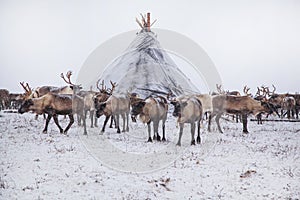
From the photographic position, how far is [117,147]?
420 inches

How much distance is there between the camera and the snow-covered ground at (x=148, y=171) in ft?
23.4

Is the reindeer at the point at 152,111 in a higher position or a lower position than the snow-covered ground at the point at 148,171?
higher

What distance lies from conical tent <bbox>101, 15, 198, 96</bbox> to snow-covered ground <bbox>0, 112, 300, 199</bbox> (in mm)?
15017

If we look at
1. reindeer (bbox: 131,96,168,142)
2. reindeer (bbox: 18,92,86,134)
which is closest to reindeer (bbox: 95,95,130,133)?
reindeer (bbox: 18,92,86,134)

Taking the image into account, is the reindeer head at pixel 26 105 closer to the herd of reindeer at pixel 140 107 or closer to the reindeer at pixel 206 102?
the herd of reindeer at pixel 140 107

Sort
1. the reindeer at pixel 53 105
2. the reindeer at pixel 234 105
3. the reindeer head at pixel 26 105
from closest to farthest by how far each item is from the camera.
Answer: the reindeer at pixel 53 105, the reindeer head at pixel 26 105, the reindeer at pixel 234 105

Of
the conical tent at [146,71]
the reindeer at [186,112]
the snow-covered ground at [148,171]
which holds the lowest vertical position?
the snow-covered ground at [148,171]

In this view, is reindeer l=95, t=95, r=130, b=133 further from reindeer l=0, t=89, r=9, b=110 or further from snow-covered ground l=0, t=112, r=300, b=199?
reindeer l=0, t=89, r=9, b=110

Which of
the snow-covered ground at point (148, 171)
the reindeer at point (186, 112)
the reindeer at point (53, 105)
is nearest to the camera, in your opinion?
the snow-covered ground at point (148, 171)

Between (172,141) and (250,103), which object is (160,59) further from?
(172,141)

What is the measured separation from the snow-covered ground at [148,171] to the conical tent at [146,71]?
49.3ft

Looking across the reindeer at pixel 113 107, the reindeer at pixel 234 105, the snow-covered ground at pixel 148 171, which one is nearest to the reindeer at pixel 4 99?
the reindeer at pixel 113 107

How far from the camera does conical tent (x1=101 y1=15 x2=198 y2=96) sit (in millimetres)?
27513

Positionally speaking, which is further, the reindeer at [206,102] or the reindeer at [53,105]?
the reindeer at [206,102]
